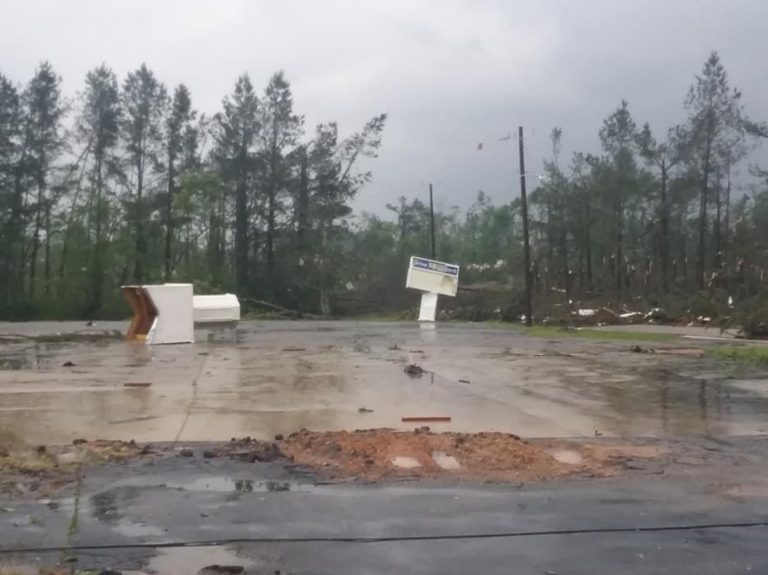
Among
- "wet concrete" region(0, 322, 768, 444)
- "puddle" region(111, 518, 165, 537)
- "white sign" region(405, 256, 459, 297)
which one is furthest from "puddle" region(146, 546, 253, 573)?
"white sign" region(405, 256, 459, 297)

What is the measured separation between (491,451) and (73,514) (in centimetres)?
404

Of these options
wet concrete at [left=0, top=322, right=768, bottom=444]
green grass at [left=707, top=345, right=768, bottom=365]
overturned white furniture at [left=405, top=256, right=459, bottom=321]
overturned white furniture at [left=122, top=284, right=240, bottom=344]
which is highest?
overturned white furniture at [left=405, top=256, right=459, bottom=321]

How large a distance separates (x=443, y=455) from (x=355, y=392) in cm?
532

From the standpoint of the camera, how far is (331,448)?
373 inches

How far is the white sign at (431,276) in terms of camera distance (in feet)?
164

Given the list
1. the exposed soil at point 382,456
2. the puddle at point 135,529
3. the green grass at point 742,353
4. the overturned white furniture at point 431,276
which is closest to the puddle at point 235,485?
the exposed soil at point 382,456

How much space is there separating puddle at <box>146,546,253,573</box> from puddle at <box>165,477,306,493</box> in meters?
1.67

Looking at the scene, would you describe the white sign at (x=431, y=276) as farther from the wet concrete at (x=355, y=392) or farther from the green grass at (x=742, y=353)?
the wet concrete at (x=355, y=392)

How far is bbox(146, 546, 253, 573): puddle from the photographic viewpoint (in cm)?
580

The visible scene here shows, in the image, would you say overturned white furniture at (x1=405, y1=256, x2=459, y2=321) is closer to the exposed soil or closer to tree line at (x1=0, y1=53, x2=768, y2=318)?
tree line at (x1=0, y1=53, x2=768, y2=318)

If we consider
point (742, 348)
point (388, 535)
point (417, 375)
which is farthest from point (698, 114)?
point (388, 535)

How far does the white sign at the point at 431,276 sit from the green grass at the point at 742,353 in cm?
2620

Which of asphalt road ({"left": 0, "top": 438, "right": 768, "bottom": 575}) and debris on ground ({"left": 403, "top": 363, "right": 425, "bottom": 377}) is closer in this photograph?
asphalt road ({"left": 0, "top": 438, "right": 768, "bottom": 575})

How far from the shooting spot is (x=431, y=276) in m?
50.5
